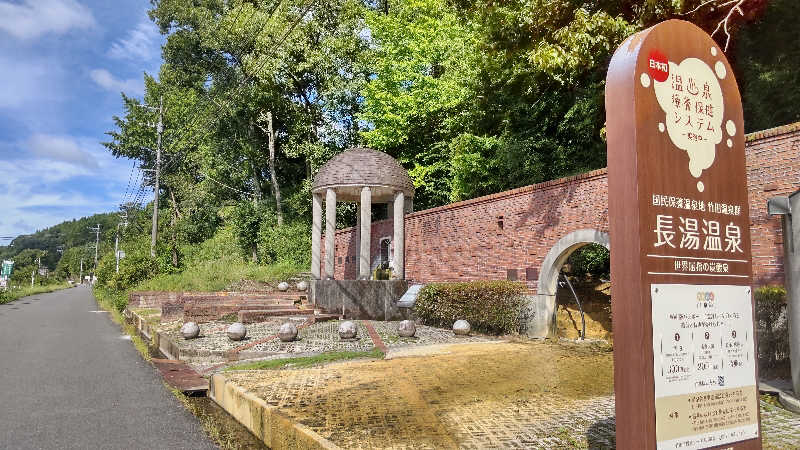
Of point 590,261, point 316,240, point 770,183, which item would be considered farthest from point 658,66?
point 316,240

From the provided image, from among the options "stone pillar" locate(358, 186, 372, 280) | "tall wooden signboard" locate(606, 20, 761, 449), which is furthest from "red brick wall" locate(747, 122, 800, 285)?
"stone pillar" locate(358, 186, 372, 280)

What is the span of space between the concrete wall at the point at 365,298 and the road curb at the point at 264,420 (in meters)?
9.17

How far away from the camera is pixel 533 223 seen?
468 inches

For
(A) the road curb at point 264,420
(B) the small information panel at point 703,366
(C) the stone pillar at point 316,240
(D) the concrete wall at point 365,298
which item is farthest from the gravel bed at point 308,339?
(B) the small information panel at point 703,366

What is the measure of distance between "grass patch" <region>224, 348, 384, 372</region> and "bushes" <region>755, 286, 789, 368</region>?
5.58 meters

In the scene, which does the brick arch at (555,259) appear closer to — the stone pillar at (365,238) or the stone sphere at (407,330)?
the stone sphere at (407,330)

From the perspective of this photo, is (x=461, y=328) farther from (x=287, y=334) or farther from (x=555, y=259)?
(x=287, y=334)

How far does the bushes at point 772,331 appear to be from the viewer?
6652mm

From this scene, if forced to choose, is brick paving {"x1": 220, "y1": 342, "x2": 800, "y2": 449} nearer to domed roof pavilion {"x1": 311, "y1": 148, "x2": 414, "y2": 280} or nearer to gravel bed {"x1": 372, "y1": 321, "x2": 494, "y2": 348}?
gravel bed {"x1": 372, "y1": 321, "x2": 494, "y2": 348}

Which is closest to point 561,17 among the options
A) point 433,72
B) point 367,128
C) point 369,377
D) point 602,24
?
point 602,24

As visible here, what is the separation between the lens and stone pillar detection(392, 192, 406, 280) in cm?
1698

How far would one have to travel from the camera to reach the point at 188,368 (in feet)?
27.7

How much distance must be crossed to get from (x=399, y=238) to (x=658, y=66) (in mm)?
14320

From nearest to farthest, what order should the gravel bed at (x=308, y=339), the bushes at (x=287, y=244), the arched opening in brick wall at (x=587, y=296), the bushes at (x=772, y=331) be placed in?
the bushes at (x=772, y=331) → the gravel bed at (x=308, y=339) → the arched opening in brick wall at (x=587, y=296) → the bushes at (x=287, y=244)
